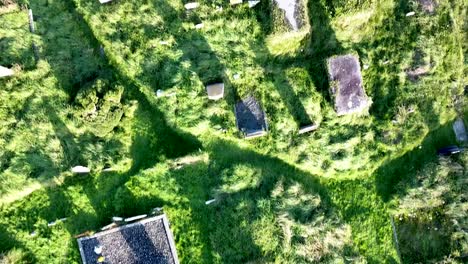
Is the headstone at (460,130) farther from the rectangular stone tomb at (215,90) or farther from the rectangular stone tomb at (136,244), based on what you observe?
the rectangular stone tomb at (136,244)

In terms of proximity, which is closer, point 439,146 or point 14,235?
point 14,235

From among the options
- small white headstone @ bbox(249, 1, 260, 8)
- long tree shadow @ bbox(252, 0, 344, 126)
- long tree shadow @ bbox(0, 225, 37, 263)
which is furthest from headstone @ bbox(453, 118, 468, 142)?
long tree shadow @ bbox(0, 225, 37, 263)

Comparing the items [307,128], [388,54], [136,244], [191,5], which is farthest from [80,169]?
[388,54]

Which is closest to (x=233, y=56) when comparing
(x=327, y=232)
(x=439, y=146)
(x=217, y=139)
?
(x=217, y=139)

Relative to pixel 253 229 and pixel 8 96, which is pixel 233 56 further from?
pixel 8 96

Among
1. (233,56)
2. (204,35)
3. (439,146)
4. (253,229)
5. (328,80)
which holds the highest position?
(204,35)
